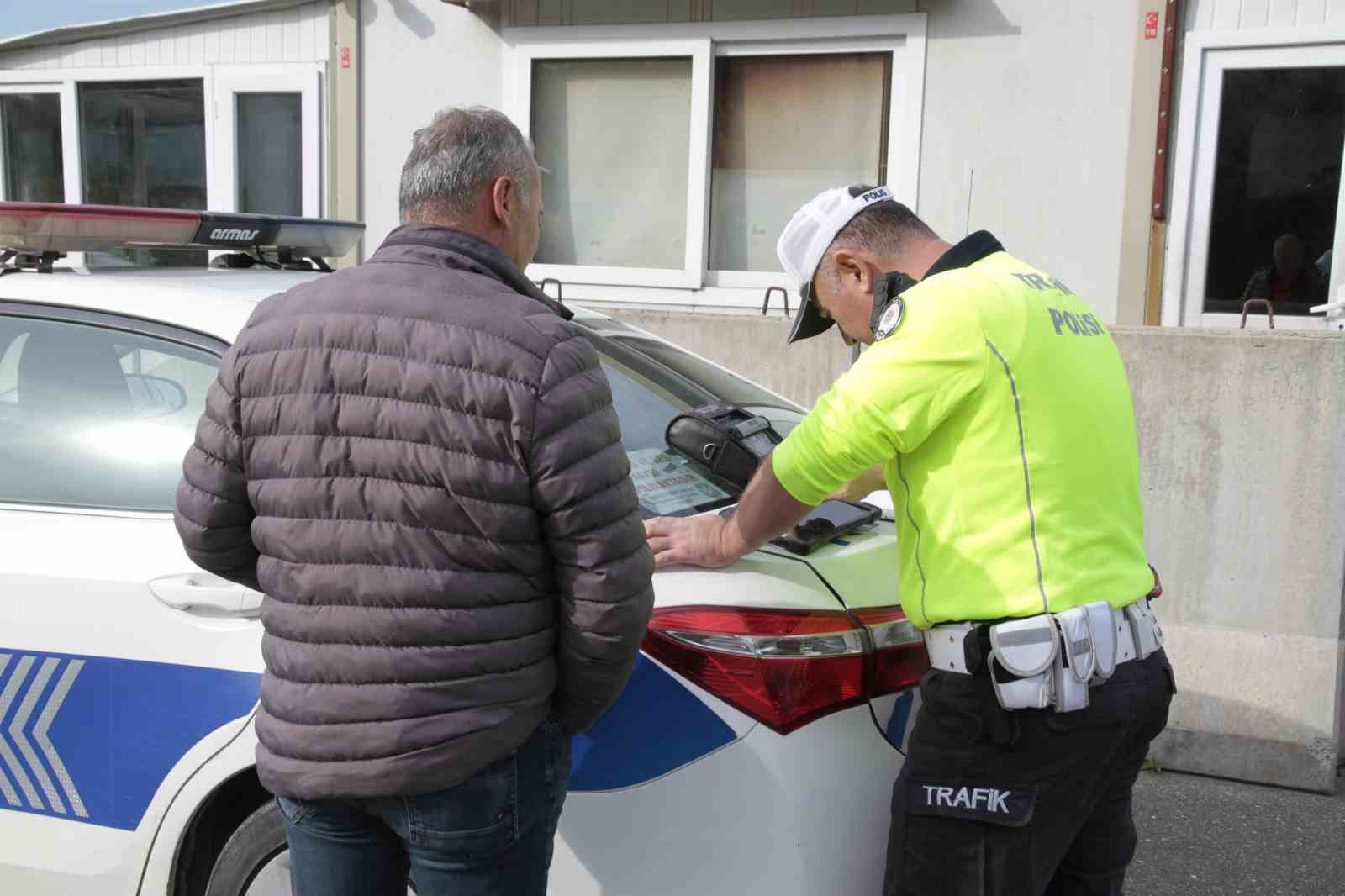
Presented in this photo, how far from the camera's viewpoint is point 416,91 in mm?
6805

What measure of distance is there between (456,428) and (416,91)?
5657 millimetres

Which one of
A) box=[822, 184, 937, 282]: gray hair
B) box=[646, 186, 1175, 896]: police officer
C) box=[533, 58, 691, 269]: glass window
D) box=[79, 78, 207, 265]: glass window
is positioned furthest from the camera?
box=[79, 78, 207, 265]: glass window

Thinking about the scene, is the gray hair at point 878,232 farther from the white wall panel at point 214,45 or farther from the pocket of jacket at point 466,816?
the white wall panel at point 214,45

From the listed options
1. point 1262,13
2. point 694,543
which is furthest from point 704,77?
point 694,543

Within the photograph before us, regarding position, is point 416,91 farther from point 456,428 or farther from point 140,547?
point 456,428

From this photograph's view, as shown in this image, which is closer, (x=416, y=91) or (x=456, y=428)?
(x=456, y=428)

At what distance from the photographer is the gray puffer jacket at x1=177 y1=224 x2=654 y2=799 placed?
1628mm

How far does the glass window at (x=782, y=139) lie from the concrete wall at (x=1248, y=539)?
7.96ft

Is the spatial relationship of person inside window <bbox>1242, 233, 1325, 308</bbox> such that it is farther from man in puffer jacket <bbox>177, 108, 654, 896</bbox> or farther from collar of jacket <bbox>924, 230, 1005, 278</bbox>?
man in puffer jacket <bbox>177, 108, 654, 896</bbox>

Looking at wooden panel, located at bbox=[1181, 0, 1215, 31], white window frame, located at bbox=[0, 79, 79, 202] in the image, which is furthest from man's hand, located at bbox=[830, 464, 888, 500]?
white window frame, located at bbox=[0, 79, 79, 202]

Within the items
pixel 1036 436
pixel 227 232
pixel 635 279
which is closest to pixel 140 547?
pixel 227 232

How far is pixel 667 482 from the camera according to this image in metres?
2.45

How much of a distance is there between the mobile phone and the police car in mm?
29

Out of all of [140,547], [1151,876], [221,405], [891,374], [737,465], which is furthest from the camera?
[1151,876]
